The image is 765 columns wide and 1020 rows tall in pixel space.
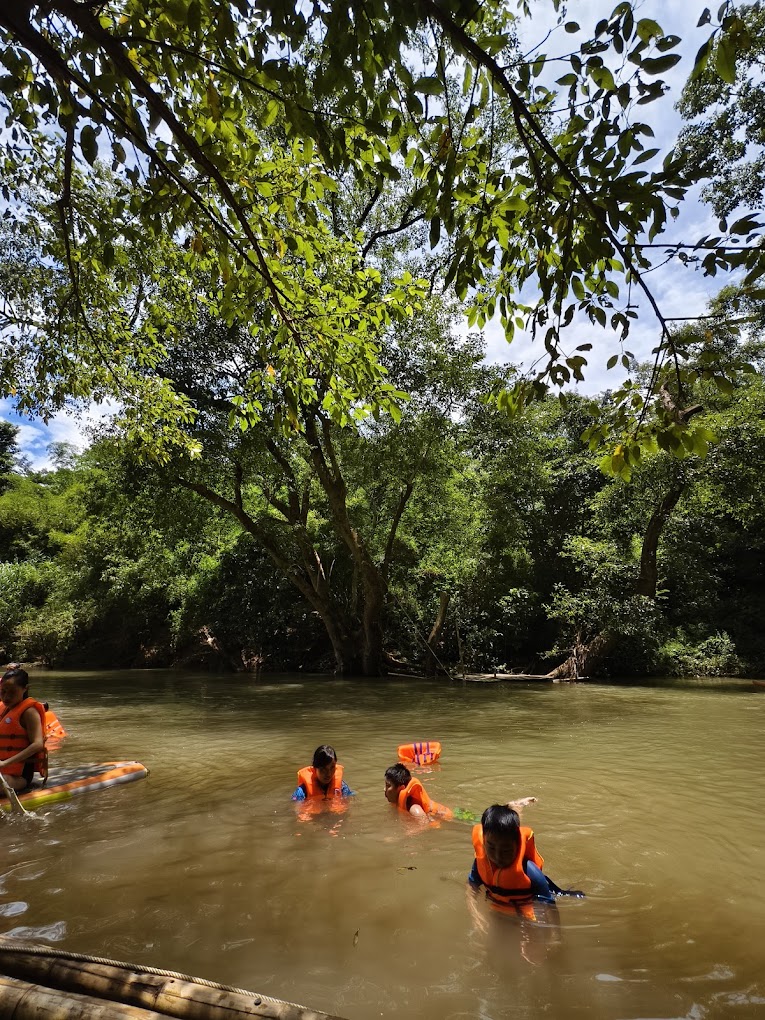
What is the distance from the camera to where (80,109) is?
271 cm

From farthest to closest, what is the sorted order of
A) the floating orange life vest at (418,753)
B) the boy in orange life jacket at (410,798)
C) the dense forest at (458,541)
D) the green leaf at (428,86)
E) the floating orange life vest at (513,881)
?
the dense forest at (458,541)
the floating orange life vest at (418,753)
the boy in orange life jacket at (410,798)
the floating orange life vest at (513,881)
the green leaf at (428,86)

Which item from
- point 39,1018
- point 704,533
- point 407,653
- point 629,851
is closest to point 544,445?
point 704,533

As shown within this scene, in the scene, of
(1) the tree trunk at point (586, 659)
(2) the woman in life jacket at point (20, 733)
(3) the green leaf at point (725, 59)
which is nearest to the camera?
(3) the green leaf at point (725, 59)

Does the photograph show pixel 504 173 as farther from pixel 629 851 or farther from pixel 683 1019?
pixel 629 851

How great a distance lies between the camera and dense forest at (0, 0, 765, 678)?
244 cm

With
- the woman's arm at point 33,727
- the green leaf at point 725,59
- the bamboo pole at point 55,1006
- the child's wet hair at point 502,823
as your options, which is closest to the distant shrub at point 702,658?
the child's wet hair at point 502,823

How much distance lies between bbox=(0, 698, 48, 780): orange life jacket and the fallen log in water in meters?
5.41

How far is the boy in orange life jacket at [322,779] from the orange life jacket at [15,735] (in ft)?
9.62

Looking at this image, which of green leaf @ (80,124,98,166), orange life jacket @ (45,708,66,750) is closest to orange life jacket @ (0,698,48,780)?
orange life jacket @ (45,708,66,750)

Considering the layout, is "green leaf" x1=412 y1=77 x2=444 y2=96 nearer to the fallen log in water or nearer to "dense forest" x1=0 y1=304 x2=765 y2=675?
the fallen log in water

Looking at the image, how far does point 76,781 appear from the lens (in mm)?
6570

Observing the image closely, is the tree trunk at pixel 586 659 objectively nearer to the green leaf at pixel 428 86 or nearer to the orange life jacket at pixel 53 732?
the orange life jacket at pixel 53 732

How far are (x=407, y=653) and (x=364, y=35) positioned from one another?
832 inches

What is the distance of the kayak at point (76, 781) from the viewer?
607 cm
